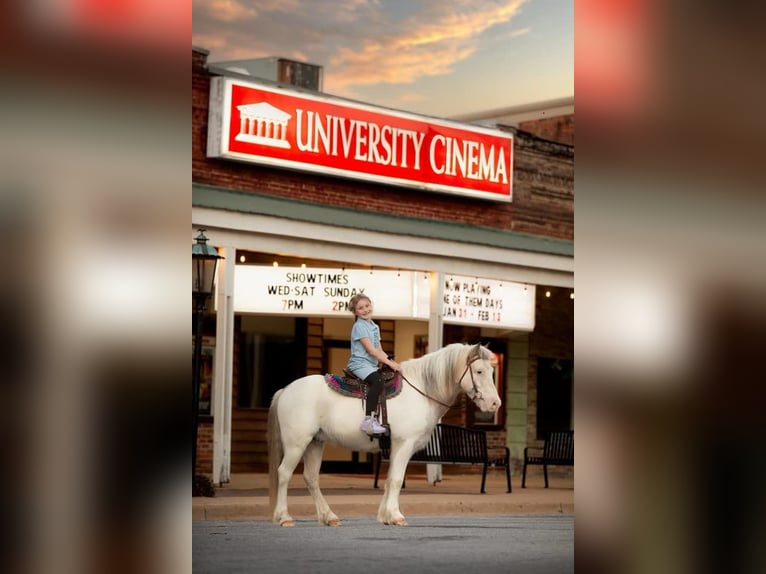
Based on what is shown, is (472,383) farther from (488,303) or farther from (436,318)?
(488,303)

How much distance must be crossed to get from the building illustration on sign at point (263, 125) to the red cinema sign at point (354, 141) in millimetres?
14

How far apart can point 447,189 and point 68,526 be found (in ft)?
56.3

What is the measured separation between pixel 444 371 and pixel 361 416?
3.22 feet

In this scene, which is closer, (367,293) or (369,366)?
(369,366)

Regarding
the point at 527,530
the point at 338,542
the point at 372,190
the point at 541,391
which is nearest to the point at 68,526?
the point at 338,542

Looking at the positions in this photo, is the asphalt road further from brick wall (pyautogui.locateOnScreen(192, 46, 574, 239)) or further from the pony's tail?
brick wall (pyautogui.locateOnScreen(192, 46, 574, 239))

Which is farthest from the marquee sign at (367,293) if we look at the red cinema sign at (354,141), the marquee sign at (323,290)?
the red cinema sign at (354,141)

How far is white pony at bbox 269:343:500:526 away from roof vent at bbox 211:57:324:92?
1038 centimetres

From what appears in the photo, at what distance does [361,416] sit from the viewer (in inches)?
521

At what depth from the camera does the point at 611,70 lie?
456 cm

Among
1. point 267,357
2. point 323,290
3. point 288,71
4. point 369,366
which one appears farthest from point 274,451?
point 288,71

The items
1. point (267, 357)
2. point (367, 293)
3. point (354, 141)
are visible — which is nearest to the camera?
point (367, 293)

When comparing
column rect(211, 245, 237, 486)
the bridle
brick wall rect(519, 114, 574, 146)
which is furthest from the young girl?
brick wall rect(519, 114, 574, 146)

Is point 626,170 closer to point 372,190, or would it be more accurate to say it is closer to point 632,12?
point 632,12
